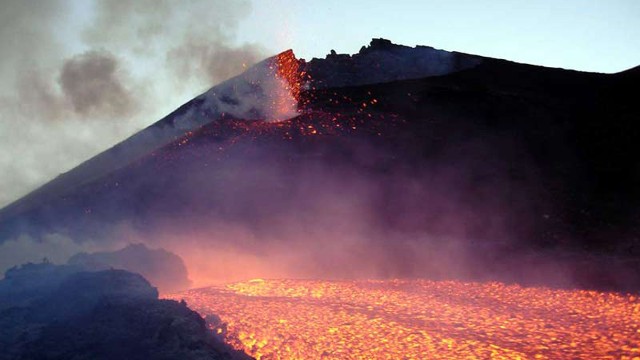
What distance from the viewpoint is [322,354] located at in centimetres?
482

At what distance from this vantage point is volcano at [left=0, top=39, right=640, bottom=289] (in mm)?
8961

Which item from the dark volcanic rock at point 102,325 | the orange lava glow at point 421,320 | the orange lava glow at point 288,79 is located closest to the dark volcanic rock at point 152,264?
the orange lava glow at point 421,320

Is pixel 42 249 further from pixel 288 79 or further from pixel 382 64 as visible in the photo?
pixel 382 64

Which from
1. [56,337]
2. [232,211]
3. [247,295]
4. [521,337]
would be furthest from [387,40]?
[56,337]

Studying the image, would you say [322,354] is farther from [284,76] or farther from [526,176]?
[284,76]

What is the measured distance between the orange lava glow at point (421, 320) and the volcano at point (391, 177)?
1145mm

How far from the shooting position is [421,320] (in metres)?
5.83

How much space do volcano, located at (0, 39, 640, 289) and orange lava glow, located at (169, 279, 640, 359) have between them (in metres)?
1.14

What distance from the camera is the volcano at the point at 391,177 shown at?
896 cm

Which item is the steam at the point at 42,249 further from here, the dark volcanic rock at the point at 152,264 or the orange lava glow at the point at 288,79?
the orange lava glow at the point at 288,79

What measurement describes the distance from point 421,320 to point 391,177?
5884 millimetres

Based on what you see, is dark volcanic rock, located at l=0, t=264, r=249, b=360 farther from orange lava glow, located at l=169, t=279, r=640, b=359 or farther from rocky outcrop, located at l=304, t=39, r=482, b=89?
rocky outcrop, located at l=304, t=39, r=482, b=89

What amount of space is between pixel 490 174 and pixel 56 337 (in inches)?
370

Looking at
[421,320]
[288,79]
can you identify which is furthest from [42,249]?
[288,79]
